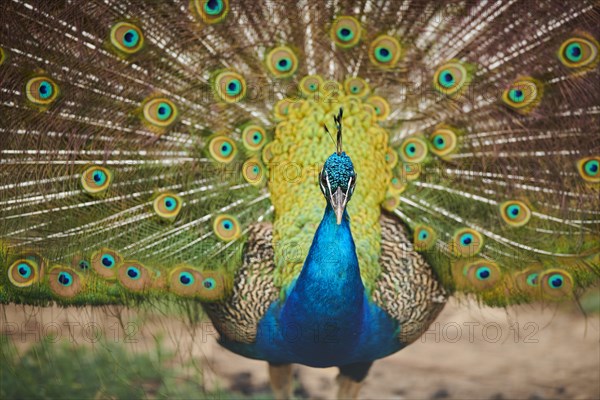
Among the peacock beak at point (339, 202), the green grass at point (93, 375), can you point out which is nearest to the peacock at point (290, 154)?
the peacock beak at point (339, 202)

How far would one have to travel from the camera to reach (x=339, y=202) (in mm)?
1793

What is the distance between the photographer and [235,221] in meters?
2.40

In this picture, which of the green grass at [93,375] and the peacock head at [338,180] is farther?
the green grass at [93,375]

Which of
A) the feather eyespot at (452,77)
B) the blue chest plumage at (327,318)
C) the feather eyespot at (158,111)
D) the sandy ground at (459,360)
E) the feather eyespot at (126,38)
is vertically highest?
the feather eyespot at (126,38)

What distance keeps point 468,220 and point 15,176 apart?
149 cm

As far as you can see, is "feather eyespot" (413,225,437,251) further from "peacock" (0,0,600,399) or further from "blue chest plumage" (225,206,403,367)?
"blue chest plumage" (225,206,403,367)

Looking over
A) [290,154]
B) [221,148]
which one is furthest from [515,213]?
[221,148]

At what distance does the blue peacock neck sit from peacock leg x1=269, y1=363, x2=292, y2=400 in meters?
0.57

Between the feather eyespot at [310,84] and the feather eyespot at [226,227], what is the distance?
486 millimetres

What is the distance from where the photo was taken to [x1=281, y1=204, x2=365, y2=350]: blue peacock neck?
2.00 m

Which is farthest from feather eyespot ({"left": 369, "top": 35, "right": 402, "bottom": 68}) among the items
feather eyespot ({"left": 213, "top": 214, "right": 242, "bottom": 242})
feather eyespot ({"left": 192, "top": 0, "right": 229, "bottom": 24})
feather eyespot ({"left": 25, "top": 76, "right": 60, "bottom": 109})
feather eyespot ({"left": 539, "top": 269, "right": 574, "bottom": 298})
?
feather eyespot ({"left": 25, "top": 76, "right": 60, "bottom": 109})

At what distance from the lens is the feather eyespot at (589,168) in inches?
94.7

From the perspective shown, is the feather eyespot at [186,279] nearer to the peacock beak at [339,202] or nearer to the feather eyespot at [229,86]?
the feather eyespot at [229,86]

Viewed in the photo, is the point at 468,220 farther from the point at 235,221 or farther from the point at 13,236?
the point at 13,236
